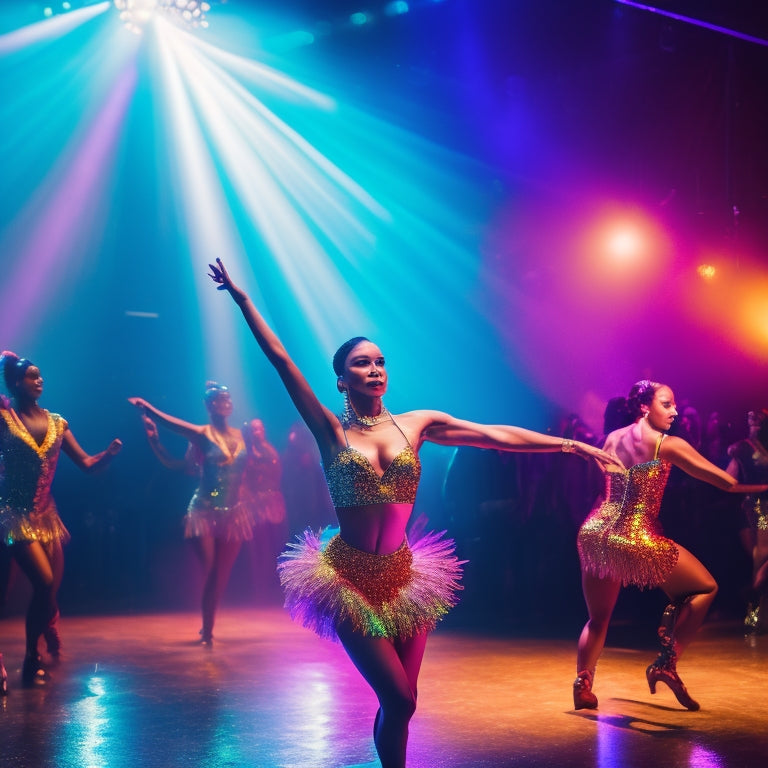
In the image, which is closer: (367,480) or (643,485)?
(367,480)

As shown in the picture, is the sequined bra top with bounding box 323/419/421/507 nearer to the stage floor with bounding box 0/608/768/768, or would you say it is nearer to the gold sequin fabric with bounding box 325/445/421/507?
the gold sequin fabric with bounding box 325/445/421/507

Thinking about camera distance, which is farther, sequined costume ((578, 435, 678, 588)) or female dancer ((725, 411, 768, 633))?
female dancer ((725, 411, 768, 633))

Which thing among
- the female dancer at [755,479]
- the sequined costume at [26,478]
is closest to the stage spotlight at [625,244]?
the female dancer at [755,479]

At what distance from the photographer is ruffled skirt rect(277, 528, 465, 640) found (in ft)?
12.5

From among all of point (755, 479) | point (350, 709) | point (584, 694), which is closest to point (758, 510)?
point (755, 479)

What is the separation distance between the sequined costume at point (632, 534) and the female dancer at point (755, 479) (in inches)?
153

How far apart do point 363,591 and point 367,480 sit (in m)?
0.48

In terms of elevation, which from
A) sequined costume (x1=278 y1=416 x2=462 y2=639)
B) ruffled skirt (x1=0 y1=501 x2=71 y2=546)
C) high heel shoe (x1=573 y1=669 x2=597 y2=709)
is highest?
sequined costume (x1=278 y1=416 x2=462 y2=639)

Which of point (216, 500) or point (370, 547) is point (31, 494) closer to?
point (216, 500)

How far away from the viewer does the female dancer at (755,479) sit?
905cm

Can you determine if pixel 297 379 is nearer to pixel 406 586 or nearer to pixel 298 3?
pixel 406 586

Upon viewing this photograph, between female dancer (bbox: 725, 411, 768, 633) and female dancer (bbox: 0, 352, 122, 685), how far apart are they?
20.4 ft

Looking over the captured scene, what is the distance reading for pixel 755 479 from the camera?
932cm

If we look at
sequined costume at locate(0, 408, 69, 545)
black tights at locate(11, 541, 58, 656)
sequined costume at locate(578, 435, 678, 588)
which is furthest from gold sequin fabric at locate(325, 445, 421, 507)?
sequined costume at locate(0, 408, 69, 545)
